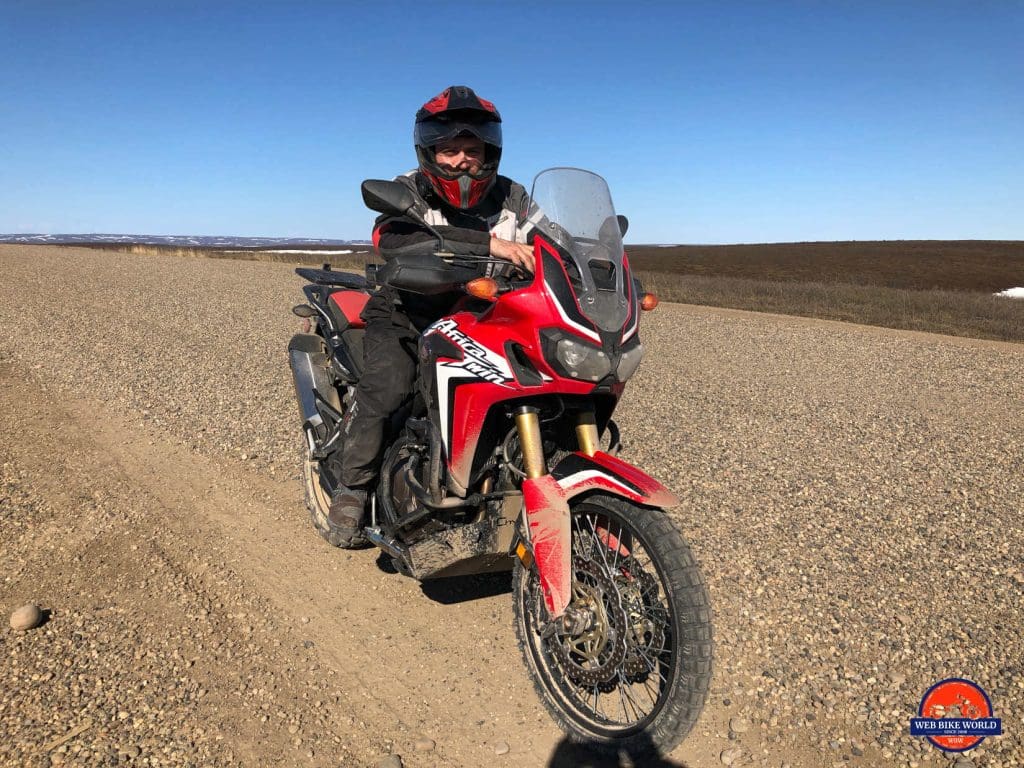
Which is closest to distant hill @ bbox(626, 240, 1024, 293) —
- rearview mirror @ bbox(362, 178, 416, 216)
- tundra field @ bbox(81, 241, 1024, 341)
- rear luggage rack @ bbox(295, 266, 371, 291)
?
tundra field @ bbox(81, 241, 1024, 341)

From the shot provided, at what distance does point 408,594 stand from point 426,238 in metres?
2.13

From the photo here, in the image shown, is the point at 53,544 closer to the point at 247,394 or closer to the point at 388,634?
the point at 388,634

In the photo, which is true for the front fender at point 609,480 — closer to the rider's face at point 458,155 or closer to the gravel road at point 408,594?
the gravel road at point 408,594

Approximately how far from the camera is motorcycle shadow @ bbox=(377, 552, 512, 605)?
4277 mm

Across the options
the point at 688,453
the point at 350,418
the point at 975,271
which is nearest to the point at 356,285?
the point at 350,418

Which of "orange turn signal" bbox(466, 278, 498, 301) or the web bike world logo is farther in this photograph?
the web bike world logo

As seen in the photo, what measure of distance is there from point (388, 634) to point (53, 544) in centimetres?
242

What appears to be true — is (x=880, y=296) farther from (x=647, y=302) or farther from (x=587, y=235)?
(x=587, y=235)

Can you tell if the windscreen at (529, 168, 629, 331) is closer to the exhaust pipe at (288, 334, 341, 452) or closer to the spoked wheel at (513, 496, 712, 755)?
the spoked wheel at (513, 496, 712, 755)

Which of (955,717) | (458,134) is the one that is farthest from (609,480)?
(955,717)

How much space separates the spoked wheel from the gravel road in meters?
0.25

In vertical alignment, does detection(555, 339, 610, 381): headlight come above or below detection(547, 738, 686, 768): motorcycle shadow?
above

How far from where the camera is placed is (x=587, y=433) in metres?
3.08

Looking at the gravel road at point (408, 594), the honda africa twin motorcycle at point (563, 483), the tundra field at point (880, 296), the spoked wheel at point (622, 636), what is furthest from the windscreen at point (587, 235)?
the tundra field at point (880, 296)
